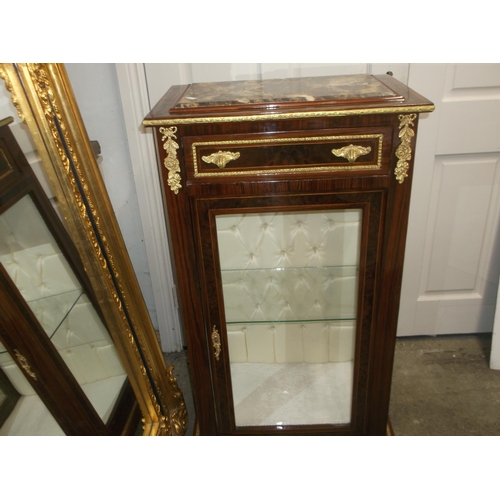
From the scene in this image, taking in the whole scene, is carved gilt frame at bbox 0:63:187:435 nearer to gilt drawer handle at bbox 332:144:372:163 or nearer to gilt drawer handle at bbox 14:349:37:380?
gilt drawer handle at bbox 14:349:37:380

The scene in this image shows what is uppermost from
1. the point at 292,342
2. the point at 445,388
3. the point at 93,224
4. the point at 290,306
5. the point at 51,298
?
the point at 93,224

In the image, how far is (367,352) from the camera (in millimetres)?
998

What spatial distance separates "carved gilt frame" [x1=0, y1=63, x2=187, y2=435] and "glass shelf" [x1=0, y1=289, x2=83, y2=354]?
3.6 inches

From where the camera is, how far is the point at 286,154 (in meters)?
0.79

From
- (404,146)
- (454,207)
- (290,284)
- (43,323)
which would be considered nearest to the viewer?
(404,146)

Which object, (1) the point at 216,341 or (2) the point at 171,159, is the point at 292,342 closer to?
(1) the point at 216,341

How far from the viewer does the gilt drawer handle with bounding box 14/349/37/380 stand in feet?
2.75

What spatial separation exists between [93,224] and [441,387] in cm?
121

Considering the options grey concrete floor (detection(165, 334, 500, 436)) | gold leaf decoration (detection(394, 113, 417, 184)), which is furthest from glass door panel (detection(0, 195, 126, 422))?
gold leaf decoration (detection(394, 113, 417, 184))

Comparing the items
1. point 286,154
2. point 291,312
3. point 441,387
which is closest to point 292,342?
point 291,312

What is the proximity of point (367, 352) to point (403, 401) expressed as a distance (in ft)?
1.68

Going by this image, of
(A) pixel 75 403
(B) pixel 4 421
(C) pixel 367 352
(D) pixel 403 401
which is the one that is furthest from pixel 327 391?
(B) pixel 4 421

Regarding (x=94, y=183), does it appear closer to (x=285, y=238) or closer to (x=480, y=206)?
(x=285, y=238)
